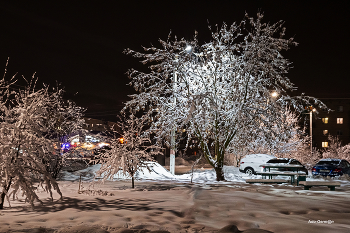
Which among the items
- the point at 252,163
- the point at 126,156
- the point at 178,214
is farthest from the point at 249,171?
the point at 178,214

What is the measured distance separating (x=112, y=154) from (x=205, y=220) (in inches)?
204

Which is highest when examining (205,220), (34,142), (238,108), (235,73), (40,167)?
(235,73)

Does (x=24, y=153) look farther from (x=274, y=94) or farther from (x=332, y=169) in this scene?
(x=332, y=169)

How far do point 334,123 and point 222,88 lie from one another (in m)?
67.9

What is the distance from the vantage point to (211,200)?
852 centimetres

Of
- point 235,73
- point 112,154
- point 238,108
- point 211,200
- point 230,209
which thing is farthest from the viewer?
point 235,73

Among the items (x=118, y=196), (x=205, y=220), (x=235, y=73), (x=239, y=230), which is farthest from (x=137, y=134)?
(x=239, y=230)

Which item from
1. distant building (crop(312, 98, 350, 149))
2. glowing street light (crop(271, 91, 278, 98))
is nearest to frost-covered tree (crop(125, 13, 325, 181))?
glowing street light (crop(271, 91, 278, 98))

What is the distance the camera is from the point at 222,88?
1477 cm

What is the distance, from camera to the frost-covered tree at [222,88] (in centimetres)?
1342

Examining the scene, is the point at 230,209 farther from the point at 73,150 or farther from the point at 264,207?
the point at 73,150

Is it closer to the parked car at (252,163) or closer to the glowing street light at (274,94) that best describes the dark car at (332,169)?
the parked car at (252,163)

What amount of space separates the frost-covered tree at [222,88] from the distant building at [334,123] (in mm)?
65195

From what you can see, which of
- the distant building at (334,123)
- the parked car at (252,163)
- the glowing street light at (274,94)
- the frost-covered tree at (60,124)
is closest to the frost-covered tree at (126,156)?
the frost-covered tree at (60,124)
